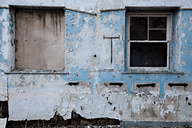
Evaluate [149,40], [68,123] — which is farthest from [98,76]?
[149,40]

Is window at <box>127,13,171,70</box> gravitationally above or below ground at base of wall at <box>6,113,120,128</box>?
above

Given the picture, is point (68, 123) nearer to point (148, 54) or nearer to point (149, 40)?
point (148, 54)

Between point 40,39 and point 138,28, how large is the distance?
7.47 feet

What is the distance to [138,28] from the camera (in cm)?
433

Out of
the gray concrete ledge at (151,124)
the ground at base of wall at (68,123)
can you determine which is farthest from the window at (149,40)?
the ground at base of wall at (68,123)

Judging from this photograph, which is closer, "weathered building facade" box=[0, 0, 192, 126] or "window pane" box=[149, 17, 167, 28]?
"weathered building facade" box=[0, 0, 192, 126]

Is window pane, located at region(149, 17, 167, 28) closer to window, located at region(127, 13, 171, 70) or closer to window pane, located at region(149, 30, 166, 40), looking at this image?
window, located at region(127, 13, 171, 70)

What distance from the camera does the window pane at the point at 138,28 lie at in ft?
14.2

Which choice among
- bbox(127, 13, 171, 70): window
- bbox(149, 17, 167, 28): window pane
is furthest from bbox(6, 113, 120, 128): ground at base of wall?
bbox(149, 17, 167, 28): window pane

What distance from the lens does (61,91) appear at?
4148 mm

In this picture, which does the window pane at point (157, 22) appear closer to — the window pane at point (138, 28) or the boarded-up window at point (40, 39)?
the window pane at point (138, 28)

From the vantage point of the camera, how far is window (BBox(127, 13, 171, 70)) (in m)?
4.32

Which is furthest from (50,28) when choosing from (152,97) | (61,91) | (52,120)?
(152,97)

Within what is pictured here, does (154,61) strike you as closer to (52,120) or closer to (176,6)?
(176,6)
